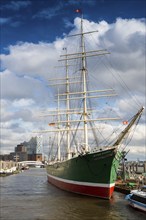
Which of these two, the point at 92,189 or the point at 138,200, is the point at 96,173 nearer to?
the point at 92,189

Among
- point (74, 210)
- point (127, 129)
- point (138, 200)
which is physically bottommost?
point (74, 210)

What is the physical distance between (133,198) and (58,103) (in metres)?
51.4

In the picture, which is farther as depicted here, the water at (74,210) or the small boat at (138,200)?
the small boat at (138,200)

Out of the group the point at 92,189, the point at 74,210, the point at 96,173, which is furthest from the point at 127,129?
the point at 74,210

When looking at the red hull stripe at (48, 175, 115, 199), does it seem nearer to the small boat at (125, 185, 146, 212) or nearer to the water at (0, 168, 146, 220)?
the water at (0, 168, 146, 220)

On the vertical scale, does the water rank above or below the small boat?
below

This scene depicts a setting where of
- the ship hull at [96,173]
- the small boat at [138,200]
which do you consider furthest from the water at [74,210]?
the ship hull at [96,173]

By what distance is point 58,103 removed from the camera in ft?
261

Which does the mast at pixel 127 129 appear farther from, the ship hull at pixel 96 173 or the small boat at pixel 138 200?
the small boat at pixel 138 200

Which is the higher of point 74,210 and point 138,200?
point 138,200

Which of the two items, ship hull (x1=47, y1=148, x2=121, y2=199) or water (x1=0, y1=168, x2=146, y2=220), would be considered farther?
ship hull (x1=47, y1=148, x2=121, y2=199)

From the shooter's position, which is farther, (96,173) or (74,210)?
(96,173)

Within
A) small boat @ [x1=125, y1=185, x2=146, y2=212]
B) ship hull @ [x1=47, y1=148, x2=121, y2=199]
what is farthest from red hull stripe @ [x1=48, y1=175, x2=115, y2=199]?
small boat @ [x1=125, y1=185, x2=146, y2=212]

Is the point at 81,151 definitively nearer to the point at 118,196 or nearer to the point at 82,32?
the point at 118,196
